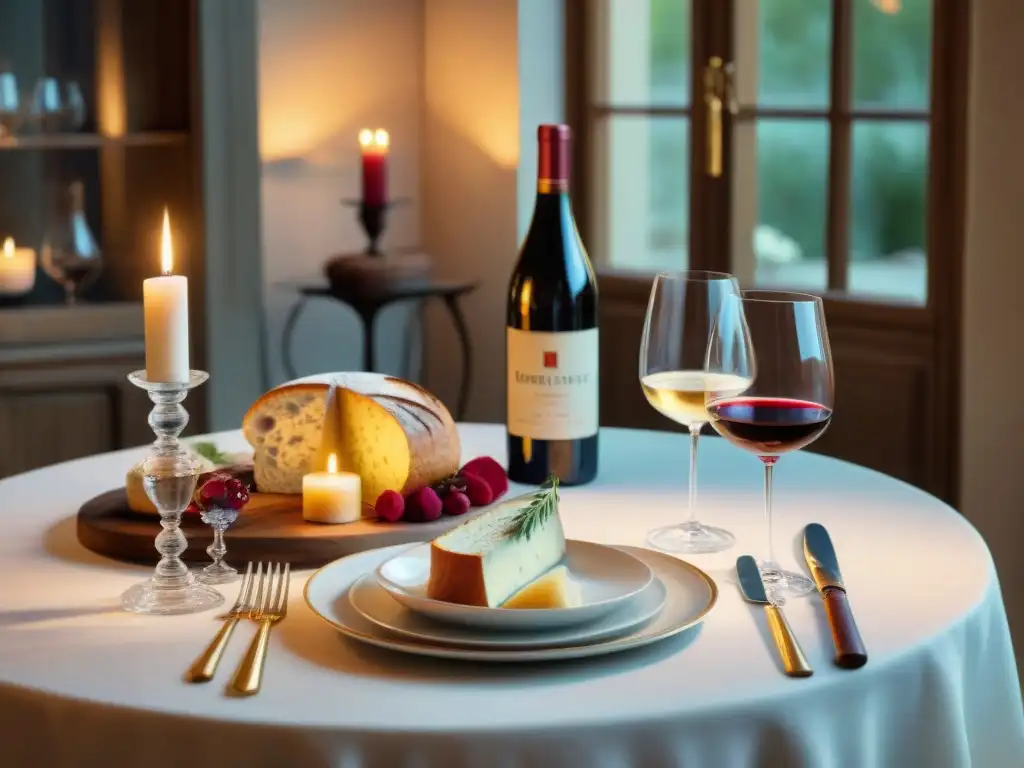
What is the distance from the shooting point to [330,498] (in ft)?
4.70

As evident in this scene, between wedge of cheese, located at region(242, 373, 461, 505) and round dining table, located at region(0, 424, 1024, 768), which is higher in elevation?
wedge of cheese, located at region(242, 373, 461, 505)

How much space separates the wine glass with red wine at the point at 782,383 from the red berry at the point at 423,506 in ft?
1.06

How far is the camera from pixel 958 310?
2.91 m

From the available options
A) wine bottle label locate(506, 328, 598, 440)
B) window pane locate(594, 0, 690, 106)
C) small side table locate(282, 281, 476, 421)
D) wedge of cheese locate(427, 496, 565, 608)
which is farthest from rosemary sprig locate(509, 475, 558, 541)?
window pane locate(594, 0, 690, 106)

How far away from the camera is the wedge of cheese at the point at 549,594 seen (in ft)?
3.69

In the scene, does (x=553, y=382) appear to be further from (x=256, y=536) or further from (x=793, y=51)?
(x=793, y=51)

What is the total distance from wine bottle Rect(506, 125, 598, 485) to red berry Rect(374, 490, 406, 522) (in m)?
0.23

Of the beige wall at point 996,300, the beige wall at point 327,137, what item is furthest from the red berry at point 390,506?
the beige wall at point 327,137

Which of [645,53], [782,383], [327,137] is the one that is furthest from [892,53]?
[782,383]

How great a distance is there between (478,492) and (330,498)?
0.56ft

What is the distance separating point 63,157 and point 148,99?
0.25 meters

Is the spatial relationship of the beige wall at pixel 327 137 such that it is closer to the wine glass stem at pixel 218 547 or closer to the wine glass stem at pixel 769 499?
the wine glass stem at pixel 218 547

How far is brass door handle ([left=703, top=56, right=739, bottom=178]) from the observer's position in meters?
3.43

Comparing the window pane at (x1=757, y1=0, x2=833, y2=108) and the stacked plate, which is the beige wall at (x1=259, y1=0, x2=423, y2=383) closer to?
the window pane at (x1=757, y1=0, x2=833, y2=108)
